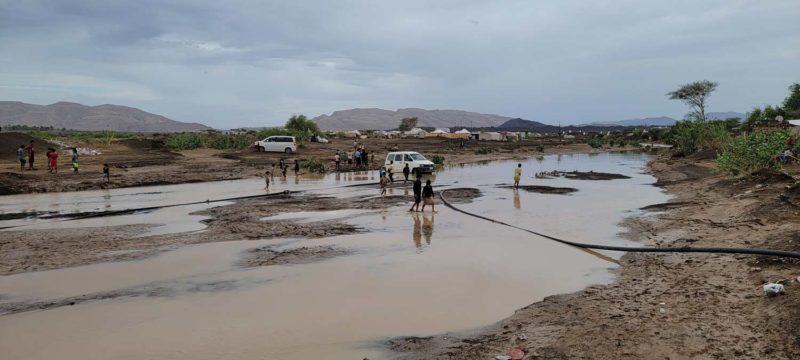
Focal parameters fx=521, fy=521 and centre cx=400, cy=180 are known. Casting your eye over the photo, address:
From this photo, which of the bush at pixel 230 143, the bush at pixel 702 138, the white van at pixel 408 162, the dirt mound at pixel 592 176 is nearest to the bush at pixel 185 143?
the bush at pixel 230 143

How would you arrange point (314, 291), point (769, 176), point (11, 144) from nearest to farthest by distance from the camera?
point (314, 291)
point (769, 176)
point (11, 144)

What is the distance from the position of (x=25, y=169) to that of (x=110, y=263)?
22.6 meters

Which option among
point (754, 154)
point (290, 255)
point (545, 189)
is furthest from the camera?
point (545, 189)

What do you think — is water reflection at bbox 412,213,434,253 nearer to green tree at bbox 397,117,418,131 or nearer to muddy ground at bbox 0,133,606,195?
muddy ground at bbox 0,133,606,195

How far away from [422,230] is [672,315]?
27.4 ft

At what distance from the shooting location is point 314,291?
9.18 meters

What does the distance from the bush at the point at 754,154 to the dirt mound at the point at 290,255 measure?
51.9 ft

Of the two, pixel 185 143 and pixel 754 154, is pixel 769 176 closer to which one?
pixel 754 154

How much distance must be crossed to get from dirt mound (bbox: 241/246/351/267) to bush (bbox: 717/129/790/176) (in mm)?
15815

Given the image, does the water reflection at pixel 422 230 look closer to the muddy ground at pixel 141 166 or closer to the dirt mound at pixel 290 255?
the dirt mound at pixel 290 255

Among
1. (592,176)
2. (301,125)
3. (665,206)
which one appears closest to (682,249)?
(665,206)

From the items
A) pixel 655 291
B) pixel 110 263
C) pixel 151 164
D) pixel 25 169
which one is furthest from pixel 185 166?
pixel 655 291

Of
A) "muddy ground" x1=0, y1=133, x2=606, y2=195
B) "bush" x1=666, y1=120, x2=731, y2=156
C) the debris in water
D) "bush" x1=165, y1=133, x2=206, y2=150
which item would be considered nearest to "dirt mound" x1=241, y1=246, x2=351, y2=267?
the debris in water

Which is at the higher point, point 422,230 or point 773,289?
point 773,289
